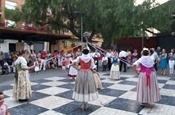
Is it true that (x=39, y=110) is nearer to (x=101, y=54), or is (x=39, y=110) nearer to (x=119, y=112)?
(x=119, y=112)

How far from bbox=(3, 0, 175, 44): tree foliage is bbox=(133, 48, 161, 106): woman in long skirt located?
981 cm

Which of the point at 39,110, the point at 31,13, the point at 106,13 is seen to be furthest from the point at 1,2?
the point at 39,110

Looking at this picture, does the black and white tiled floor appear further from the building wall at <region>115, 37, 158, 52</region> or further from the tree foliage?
the building wall at <region>115, 37, 158, 52</region>

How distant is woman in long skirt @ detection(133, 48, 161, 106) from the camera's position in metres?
6.01

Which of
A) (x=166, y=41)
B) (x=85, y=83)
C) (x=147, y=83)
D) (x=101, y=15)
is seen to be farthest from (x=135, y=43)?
(x=85, y=83)

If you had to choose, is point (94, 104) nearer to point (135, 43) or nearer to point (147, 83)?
point (147, 83)

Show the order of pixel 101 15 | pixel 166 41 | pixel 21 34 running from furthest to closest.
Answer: pixel 166 41 → pixel 21 34 → pixel 101 15

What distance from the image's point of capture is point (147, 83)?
19.7 ft

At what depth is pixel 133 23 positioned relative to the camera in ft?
51.7

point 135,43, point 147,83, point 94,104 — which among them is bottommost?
point 94,104

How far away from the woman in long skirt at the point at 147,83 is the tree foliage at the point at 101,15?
9812 millimetres

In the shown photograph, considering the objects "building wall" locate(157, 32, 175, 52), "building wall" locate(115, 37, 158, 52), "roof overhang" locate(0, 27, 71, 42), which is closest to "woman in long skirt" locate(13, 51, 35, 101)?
"roof overhang" locate(0, 27, 71, 42)

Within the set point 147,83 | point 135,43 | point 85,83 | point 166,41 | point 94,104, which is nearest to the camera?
point 85,83

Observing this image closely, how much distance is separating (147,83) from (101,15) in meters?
11.0
